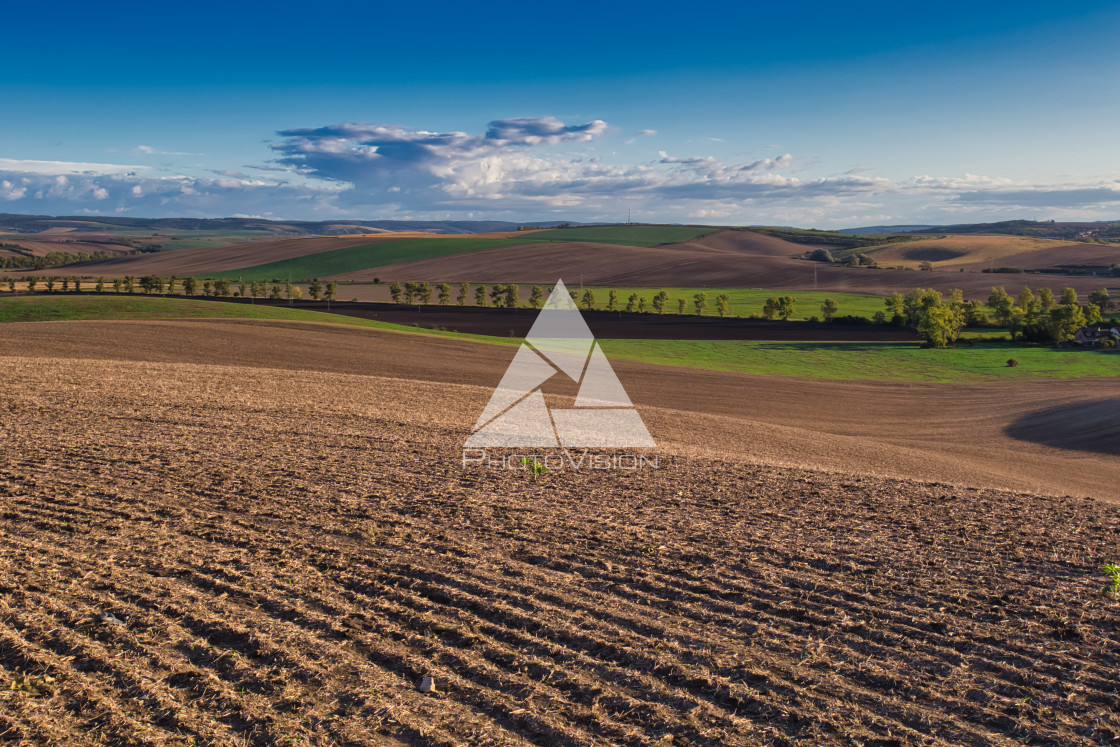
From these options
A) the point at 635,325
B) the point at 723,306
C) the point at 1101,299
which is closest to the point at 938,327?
the point at 635,325

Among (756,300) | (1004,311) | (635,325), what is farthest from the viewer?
(756,300)

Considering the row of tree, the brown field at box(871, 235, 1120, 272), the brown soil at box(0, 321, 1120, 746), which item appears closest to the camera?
the brown soil at box(0, 321, 1120, 746)

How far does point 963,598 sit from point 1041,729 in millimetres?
3105

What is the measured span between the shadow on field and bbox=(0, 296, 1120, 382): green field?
1203 cm

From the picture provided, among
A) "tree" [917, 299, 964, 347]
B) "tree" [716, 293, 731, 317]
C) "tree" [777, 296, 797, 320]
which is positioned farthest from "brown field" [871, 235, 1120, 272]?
"tree" [917, 299, 964, 347]

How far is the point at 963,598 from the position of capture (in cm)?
910

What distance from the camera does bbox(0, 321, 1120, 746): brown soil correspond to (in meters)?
6.15

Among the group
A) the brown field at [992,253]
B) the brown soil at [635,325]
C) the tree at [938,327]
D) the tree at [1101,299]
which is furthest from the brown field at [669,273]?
the tree at [938,327]

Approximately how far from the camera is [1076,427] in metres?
32.9

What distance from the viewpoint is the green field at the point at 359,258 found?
144 metres

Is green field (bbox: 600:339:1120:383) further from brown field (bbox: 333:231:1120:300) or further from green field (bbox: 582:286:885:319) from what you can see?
brown field (bbox: 333:231:1120:300)

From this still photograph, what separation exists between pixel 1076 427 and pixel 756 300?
71.8 m

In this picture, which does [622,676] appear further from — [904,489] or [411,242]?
[411,242]

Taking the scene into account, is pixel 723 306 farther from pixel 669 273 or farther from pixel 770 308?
pixel 669 273
